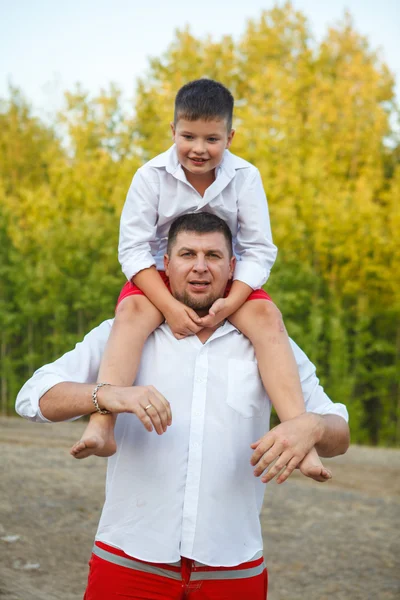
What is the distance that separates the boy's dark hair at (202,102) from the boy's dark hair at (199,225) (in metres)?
0.49

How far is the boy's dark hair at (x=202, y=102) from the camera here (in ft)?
8.89

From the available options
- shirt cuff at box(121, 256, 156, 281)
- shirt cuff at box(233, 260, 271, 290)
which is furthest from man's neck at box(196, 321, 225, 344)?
shirt cuff at box(121, 256, 156, 281)

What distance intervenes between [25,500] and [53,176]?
1085cm

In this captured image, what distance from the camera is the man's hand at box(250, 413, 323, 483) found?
1.99 metres

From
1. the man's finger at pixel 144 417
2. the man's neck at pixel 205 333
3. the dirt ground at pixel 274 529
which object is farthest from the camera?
the dirt ground at pixel 274 529

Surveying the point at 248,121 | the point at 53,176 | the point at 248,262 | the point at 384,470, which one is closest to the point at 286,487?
the point at 384,470

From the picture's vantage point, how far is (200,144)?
2711 mm

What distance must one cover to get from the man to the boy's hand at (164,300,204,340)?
0.10 feet

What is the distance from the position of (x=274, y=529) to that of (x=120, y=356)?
5454mm

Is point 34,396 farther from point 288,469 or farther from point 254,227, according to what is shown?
point 254,227

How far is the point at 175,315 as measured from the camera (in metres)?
2.31

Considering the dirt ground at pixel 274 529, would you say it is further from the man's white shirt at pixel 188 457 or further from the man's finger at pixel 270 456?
the man's finger at pixel 270 456

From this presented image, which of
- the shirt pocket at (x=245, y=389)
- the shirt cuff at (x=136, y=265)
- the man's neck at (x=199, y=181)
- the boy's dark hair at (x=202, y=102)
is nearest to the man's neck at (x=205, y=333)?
the shirt pocket at (x=245, y=389)

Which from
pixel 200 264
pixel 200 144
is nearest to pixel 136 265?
pixel 200 264
